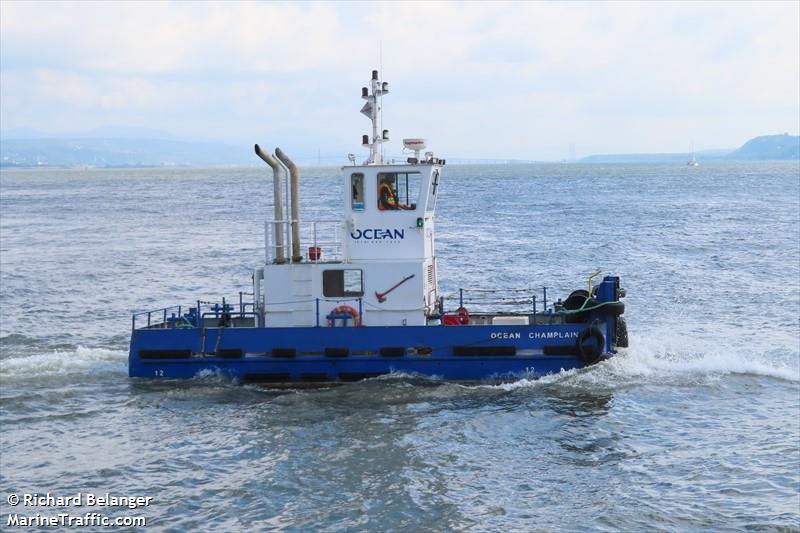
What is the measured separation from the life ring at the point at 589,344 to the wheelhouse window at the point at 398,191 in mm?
4063

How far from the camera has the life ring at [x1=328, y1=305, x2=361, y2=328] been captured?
59.2 feet

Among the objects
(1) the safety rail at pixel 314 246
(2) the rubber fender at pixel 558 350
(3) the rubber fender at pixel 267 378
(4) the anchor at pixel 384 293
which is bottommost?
(3) the rubber fender at pixel 267 378

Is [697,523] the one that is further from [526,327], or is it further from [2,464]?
[2,464]

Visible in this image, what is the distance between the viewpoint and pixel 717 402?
57.7 feet

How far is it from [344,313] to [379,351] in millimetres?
1029

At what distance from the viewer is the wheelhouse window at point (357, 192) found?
18.2 m

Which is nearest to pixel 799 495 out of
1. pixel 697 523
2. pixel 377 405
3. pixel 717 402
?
pixel 697 523

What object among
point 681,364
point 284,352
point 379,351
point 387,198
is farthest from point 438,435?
point 681,364

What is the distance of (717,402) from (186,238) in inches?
1399

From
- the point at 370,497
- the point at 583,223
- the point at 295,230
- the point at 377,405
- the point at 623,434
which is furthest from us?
the point at 583,223

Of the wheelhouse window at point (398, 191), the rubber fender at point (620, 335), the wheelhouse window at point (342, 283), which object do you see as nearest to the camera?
the wheelhouse window at point (342, 283)

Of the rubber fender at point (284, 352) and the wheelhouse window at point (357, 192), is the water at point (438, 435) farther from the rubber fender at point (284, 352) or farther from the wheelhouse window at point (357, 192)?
the wheelhouse window at point (357, 192)

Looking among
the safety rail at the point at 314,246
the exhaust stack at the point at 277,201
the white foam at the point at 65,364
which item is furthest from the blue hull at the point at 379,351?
the white foam at the point at 65,364

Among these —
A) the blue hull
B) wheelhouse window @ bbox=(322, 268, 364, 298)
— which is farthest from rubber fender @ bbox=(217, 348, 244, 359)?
wheelhouse window @ bbox=(322, 268, 364, 298)
